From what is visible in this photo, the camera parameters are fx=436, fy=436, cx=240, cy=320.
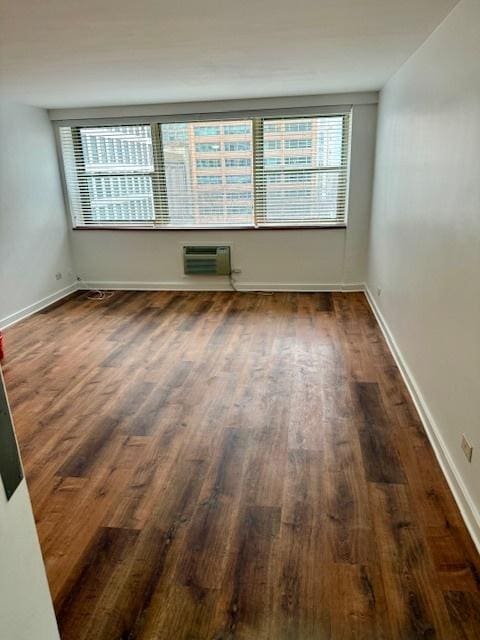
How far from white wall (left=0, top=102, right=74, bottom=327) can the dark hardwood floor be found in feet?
3.92

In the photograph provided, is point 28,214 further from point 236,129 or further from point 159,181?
point 236,129

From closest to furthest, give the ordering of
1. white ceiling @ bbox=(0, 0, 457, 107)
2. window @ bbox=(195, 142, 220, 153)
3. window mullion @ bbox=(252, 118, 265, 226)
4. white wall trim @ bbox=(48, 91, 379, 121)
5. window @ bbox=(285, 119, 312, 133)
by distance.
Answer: white ceiling @ bbox=(0, 0, 457, 107) → white wall trim @ bbox=(48, 91, 379, 121) → window @ bbox=(285, 119, 312, 133) → window mullion @ bbox=(252, 118, 265, 226) → window @ bbox=(195, 142, 220, 153)

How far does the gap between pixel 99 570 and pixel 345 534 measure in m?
1.01

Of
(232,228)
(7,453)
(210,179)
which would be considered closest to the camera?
(7,453)

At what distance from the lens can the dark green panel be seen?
2.56ft

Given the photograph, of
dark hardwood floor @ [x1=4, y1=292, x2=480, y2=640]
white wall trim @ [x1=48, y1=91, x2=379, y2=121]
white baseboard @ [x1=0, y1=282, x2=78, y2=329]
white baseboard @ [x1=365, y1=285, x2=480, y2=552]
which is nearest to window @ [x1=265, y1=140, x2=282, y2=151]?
white wall trim @ [x1=48, y1=91, x2=379, y2=121]

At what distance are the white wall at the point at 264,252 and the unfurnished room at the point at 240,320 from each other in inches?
1.1

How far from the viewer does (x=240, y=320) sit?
455 centimetres

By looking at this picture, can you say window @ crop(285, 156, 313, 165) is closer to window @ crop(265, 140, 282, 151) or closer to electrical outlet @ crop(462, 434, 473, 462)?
window @ crop(265, 140, 282, 151)

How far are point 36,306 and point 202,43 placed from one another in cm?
355

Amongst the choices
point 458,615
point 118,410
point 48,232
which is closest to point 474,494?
point 458,615

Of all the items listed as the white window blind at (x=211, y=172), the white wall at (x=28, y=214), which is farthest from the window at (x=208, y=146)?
the white wall at (x=28, y=214)

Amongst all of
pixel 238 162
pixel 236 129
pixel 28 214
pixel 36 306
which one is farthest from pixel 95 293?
pixel 236 129

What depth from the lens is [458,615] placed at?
149cm
